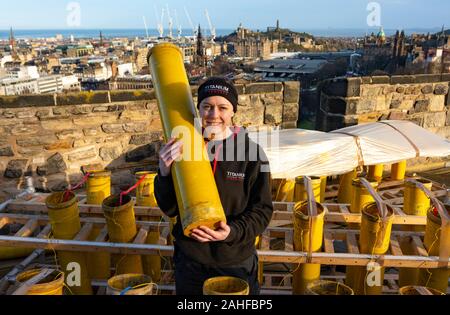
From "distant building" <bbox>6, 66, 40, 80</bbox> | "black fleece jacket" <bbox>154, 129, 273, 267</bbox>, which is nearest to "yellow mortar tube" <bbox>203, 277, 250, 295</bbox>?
"black fleece jacket" <bbox>154, 129, 273, 267</bbox>

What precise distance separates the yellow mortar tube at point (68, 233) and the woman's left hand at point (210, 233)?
1.64 m

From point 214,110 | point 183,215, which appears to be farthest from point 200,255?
point 214,110

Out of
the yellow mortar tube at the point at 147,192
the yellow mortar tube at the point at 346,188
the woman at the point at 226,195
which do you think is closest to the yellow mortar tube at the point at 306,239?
the woman at the point at 226,195

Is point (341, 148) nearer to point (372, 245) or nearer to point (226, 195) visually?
point (372, 245)

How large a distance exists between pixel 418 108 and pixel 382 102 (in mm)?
792

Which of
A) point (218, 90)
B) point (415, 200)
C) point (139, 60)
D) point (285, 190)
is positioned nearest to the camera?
point (218, 90)

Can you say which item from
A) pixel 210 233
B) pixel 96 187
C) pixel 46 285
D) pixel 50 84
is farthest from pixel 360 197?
pixel 50 84

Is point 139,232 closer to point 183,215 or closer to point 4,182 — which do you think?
point 183,215

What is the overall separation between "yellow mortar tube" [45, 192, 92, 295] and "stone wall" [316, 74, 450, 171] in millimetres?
4619

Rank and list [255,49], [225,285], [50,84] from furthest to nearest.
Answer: [255,49] → [50,84] → [225,285]

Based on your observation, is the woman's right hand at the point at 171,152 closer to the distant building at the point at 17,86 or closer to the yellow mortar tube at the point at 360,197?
the yellow mortar tube at the point at 360,197

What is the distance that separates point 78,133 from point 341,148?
141 inches

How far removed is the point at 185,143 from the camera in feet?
7.26

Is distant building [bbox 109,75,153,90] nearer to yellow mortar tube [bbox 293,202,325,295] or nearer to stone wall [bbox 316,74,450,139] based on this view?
stone wall [bbox 316,74,450,139]
